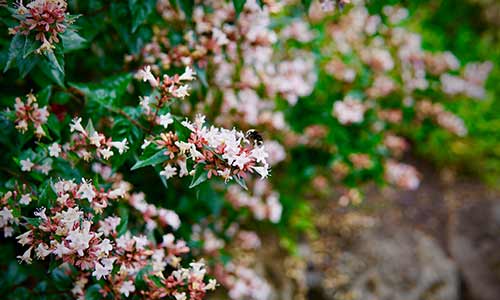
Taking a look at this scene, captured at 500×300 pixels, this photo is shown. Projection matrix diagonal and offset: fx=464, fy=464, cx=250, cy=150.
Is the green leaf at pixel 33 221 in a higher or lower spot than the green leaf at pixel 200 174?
lower

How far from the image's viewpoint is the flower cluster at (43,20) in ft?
3.45

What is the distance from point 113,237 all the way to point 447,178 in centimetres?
305

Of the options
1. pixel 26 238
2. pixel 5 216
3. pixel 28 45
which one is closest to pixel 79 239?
pixel 26 238

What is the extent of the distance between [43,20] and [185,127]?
40cm

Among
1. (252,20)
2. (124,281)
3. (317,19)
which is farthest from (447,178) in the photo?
(124,281)

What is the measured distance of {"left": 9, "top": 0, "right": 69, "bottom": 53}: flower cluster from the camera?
1.05m

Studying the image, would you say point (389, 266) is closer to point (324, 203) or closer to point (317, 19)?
point (324, 203)

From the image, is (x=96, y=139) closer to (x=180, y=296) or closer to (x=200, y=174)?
(x=200, y=174)

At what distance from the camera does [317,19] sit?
276 cm

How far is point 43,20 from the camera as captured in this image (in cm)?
106

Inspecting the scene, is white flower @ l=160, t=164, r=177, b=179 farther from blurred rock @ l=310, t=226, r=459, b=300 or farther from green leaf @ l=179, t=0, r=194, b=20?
blurred rock @ l=310, t=226, r=459, b=300

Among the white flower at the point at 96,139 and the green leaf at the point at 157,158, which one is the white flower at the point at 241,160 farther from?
the white flower at the point at 96,139

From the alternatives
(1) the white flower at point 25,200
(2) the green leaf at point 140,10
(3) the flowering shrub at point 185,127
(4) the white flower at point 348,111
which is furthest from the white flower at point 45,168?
(4) the white flower at point 348,111

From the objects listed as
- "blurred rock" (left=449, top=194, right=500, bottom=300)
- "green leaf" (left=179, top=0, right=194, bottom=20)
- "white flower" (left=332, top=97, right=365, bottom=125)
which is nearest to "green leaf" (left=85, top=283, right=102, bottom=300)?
"green leaf" (left=179, top=0, right=194, bottom=20)
